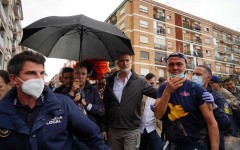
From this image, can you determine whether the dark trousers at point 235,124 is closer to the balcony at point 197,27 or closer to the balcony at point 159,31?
the balcony at point 159,31

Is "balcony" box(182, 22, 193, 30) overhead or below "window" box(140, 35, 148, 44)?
overhead

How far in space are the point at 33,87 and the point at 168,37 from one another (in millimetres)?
38100

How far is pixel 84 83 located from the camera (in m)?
3.56

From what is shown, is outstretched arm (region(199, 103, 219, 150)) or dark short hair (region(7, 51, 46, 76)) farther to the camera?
outstretched arm (region(199, 103, 219, 150))

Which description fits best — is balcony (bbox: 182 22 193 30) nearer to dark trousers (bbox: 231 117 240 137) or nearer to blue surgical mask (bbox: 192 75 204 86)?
dark trousers (bbox: 231 117 240 137)

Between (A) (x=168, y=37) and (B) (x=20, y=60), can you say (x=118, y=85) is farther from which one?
(A) (x=168, y=37)

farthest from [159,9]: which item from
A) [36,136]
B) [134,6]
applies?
[36,136]

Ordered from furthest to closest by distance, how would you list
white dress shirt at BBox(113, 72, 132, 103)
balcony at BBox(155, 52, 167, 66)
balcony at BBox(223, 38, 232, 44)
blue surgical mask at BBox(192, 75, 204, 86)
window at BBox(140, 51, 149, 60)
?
balcony at BBox(223, 38, 232, 44)
balcony at BBox(155, 52, 167, 66)
window at BBox(140, 51, 149, 60)
white dress shirt at BBox(113, 72, 132, 103)
blue surgical mask at BBox(192, 75, 204, 86)

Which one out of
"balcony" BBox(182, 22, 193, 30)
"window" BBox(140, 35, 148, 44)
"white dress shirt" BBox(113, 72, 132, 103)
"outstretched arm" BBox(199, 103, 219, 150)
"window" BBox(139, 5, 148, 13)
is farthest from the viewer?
"balcony" BBox(182, 22, 193, 30)

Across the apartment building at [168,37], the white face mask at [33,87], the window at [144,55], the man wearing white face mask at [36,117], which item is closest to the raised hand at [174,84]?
the man wearing white face mask at [36,117]

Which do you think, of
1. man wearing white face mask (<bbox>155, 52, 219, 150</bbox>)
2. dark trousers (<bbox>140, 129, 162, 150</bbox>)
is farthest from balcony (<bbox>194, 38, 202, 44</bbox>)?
man wearing white face mask (<bbox>155, 52, 219, 150</bbox>)

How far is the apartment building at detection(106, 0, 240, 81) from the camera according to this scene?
113 feet

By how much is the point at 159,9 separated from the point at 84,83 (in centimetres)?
3717

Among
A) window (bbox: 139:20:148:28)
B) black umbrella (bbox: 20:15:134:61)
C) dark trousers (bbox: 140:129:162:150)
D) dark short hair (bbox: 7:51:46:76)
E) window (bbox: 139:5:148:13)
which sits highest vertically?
window (bbox: 139:5:148:13)
